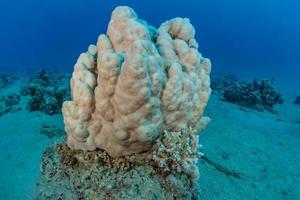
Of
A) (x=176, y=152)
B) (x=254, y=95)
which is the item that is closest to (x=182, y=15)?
(x=254, y=95)

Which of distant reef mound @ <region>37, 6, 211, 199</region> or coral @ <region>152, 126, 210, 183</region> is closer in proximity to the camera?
distant reef mound @ <region>37, 6, 211, 199</region>

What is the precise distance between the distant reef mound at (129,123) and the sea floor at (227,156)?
0.96m

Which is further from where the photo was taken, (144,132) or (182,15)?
(182,15)

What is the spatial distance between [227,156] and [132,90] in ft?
14.9

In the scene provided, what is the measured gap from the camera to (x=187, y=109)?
3.61 m

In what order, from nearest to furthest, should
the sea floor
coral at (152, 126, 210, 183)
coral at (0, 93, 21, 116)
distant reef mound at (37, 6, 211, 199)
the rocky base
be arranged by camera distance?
distant reef mound at (37, 6, 211, 199)
the rocky base
coral at (152, 126, 210, 183)
the sea floor
coral at (0, 93, 21, 116)

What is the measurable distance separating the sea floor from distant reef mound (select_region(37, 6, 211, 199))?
0.96 metres

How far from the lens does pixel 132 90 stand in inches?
119

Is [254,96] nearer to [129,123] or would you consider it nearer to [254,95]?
[254,95]

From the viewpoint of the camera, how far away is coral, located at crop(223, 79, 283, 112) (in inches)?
490

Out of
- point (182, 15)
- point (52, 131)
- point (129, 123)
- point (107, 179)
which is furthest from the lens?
point (182, 15)

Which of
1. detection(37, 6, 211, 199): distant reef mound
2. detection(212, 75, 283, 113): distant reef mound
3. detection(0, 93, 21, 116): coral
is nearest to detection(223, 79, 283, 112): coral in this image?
detection(212, 75, 283, 113): distant reef mound

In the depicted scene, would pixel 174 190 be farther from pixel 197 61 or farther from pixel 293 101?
pixel 293 101

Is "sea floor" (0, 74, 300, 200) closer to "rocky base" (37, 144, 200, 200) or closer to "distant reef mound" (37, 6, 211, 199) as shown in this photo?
"rocky base" (37, 144, 200, 200)
